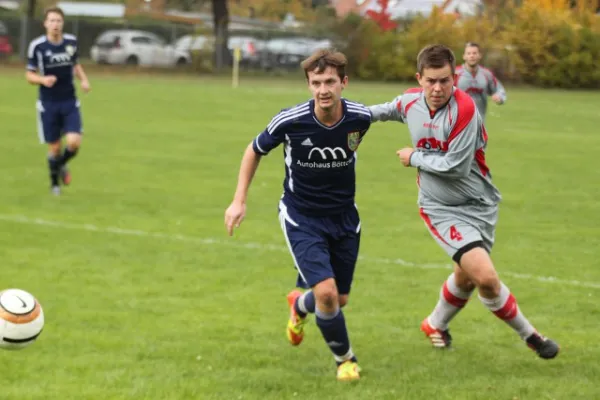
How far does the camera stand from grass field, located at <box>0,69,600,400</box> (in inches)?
245

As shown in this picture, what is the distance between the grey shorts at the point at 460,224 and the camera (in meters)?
6.33

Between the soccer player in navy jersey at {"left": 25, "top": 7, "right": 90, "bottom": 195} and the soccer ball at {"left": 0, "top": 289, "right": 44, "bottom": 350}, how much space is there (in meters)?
7.97

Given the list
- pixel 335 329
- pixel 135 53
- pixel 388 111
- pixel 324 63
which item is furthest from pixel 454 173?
pixel 135 53

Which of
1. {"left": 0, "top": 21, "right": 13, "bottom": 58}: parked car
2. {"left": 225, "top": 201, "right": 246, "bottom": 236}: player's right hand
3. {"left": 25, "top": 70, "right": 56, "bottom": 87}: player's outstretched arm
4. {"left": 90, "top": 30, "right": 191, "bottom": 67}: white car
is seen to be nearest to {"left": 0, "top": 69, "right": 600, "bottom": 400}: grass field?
{"left": 225, "top": 201, "right": 246, "bottom": 236}: player's right hand

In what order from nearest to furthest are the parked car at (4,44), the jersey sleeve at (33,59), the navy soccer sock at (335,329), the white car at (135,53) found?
the navy soccer sock at (335,329) < the jersey sleeve at (33,59) < the parked car at (4,44) < the white car at (135,53)

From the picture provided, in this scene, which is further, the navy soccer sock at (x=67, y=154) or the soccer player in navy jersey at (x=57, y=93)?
the navy soccer sock at (x=67, y=154)

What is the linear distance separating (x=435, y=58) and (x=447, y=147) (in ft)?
1.84

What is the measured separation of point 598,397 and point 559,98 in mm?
30183

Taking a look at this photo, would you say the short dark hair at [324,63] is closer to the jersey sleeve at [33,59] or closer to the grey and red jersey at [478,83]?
the jersey sleeve at [33,59]

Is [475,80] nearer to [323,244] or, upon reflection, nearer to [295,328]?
[295,328]

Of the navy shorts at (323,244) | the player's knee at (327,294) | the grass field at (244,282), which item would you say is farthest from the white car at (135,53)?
the player's knee at (327,294)

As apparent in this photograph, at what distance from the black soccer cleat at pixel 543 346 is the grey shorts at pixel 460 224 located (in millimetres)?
625

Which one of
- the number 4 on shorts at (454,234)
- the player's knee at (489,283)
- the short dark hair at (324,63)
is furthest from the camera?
the number 4 on shorts at (454,234)

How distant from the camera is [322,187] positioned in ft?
20.6
